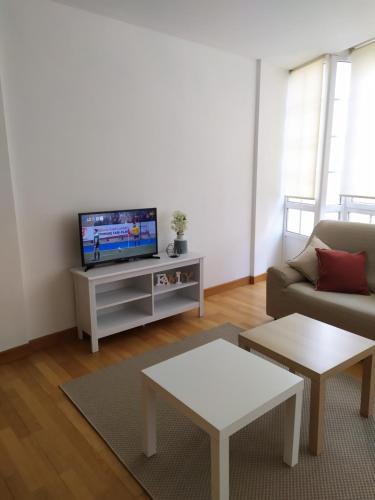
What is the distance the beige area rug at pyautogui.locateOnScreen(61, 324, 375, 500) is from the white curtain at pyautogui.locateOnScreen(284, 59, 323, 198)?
2.63 metres

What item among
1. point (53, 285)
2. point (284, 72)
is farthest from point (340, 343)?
point (284, 72)

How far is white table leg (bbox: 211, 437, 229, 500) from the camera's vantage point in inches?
52.2

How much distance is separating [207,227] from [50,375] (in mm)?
2145

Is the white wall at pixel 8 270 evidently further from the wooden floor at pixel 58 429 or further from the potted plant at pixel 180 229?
the potted plant at pixel 180 229

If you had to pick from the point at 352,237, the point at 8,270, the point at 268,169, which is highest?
the point at 268,169

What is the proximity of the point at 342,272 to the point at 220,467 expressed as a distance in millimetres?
1999

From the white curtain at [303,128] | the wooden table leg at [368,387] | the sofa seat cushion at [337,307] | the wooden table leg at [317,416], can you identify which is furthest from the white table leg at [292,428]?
the white curtain at [303,128]

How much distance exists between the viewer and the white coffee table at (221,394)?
136cm

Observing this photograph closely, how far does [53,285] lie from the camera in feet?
9.51

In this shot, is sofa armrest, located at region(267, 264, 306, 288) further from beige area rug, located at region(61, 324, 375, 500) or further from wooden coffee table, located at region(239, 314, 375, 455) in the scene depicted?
beige area rug, located at region(61, 324, 375, 500)

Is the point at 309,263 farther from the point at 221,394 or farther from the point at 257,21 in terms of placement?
the point at 257,21

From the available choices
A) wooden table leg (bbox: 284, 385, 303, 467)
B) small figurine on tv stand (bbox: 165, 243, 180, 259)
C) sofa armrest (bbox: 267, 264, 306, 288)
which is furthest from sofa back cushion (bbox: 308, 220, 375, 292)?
wooden table leg (bbox: 284, 385, 303, 467)

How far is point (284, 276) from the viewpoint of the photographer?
10.1ft

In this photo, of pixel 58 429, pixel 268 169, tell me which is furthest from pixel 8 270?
pixel 268 169
